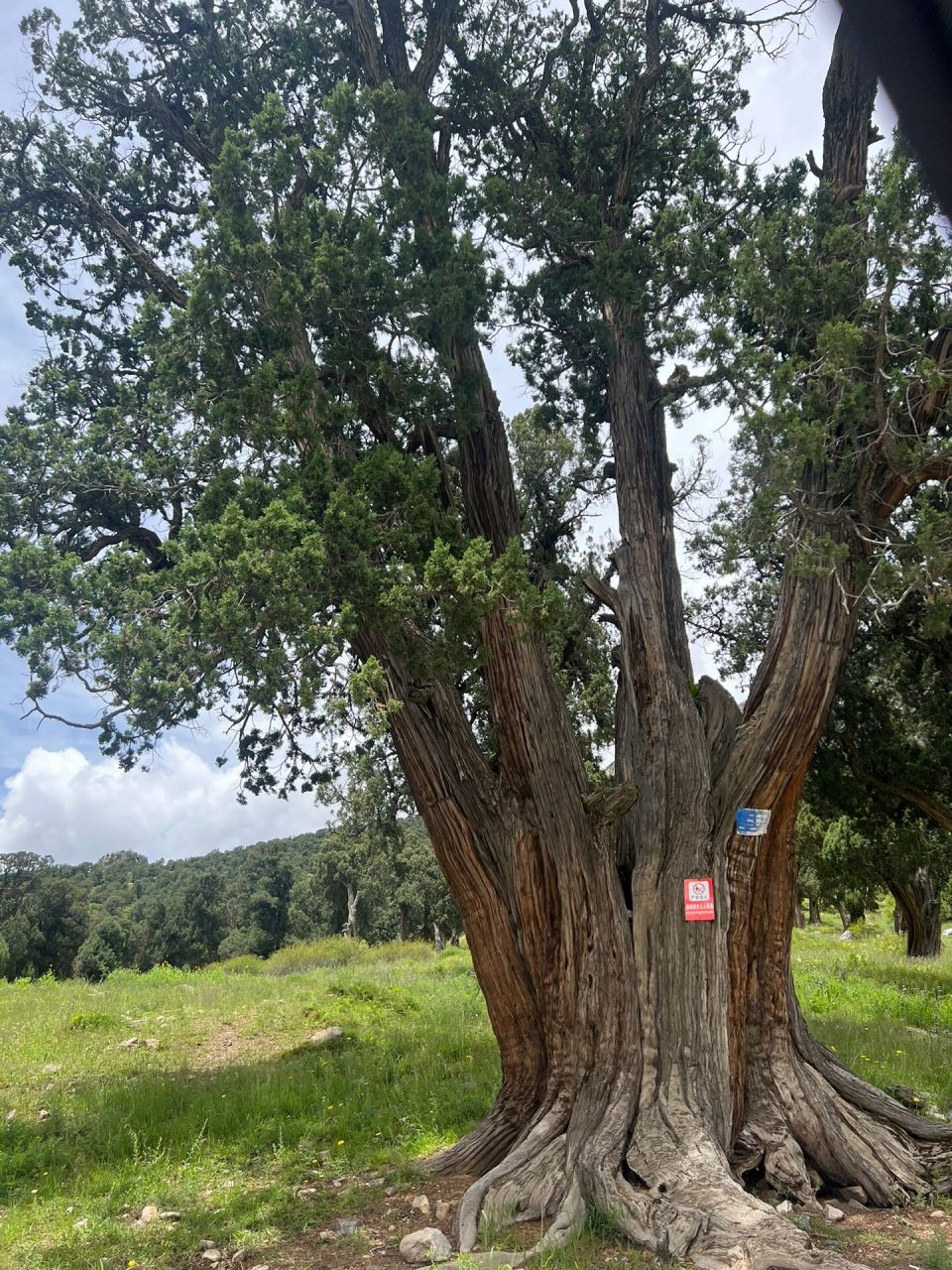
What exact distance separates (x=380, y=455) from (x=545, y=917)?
3451mm

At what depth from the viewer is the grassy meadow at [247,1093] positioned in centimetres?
527

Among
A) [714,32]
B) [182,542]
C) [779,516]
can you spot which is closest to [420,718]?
[182,542]

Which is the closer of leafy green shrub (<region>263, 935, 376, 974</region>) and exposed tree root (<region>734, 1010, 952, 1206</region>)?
exposed tree root (<region>734, 1010, 952, 1206</region>)

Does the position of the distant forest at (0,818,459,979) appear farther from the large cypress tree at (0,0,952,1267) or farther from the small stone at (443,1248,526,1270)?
the small stone at (443,1248,526,1270)

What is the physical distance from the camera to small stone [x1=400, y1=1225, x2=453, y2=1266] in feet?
14.5

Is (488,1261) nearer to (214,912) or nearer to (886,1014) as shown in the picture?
(886,1014)

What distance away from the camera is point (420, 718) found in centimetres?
654

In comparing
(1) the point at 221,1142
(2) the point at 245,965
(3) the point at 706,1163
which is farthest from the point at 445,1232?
(2) the point at 245,965

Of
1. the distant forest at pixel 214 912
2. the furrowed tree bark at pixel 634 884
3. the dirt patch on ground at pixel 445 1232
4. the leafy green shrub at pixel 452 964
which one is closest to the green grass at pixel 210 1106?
the dirt patch on ground at pixel 445 1232

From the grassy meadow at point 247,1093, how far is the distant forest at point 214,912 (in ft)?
70.4

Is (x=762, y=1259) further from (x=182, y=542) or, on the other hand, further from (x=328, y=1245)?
(x=182, y=542)

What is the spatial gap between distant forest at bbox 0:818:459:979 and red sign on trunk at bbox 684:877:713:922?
1083 inches

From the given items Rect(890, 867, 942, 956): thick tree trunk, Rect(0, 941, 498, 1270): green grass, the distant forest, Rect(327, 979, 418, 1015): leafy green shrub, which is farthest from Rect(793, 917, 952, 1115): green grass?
the distant forest

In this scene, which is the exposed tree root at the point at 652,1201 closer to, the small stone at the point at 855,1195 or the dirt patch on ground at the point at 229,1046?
the small stone at the point at 855,1195
